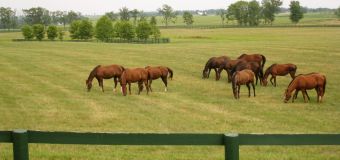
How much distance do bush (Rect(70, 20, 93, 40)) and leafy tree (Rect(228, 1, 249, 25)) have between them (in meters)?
67.7

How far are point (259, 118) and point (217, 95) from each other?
573 cm

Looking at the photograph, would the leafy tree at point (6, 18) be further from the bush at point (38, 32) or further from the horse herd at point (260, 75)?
the horse herd at point (260, 75)

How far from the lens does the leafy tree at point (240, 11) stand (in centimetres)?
14525

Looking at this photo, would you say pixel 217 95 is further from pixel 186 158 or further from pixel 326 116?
pixel 186 158

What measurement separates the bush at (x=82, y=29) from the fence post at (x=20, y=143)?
86994mm

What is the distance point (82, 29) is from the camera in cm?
9112

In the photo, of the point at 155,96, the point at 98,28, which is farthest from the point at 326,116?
the point at 98,28

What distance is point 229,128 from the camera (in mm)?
14945

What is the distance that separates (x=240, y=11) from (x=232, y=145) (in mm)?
144810

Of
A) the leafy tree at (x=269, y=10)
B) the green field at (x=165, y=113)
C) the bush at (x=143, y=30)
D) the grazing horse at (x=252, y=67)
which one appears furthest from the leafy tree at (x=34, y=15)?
the grazing horse at (x=252, y=67)

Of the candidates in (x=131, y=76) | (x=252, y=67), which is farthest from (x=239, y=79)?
(x=131, y=76)

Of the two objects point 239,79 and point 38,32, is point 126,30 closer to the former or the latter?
point 38,32

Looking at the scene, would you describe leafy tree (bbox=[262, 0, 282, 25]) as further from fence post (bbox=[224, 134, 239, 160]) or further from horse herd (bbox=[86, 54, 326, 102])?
fence post (bbox=[224, 134, 239, 160])

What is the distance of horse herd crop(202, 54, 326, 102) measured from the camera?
755 inches
